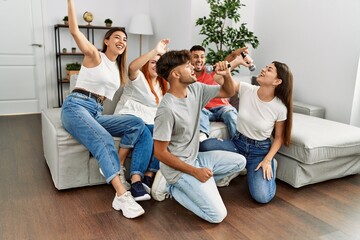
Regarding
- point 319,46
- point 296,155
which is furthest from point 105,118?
point 319,46

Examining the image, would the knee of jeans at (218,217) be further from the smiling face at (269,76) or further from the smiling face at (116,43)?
the smiling face at (116,43)

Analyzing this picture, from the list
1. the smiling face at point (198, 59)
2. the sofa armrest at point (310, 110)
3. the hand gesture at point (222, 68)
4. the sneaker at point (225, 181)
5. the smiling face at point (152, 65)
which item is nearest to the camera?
the hand gesture at point (222, 68)

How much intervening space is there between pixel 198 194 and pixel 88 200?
786 mm

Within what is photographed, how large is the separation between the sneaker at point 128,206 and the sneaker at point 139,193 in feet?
0.33

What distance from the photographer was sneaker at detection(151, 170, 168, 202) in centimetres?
229

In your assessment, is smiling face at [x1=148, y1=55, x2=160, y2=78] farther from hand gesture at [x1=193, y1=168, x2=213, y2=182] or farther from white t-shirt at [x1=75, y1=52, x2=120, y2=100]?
hand gesture at [x1=193, y1=168, x2=213, y2=182]

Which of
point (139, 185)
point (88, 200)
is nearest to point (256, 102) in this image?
point (139, 185)

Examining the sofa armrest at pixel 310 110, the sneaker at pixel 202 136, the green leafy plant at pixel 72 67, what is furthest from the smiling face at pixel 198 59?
the green leafy plant at pixel 72 67

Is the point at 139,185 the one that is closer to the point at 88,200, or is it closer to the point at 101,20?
the point at 88,200

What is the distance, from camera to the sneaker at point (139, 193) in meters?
2.25

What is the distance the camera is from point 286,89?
7.72 feet

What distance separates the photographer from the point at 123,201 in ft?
6.99

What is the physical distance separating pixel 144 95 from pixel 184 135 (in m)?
0.73

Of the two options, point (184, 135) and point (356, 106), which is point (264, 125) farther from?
point (356, 106)
